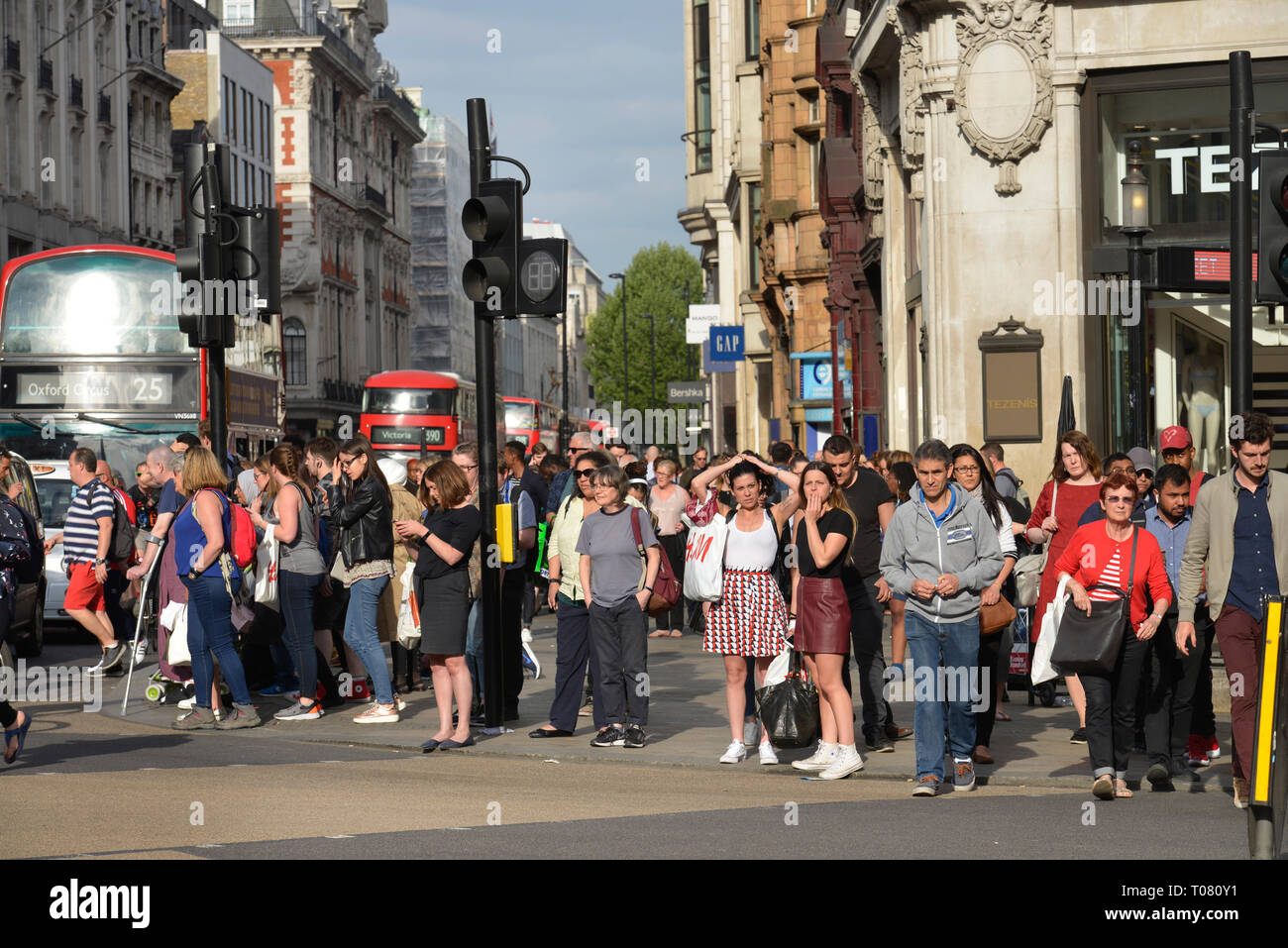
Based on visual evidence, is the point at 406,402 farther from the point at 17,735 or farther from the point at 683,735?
the point at 17,735

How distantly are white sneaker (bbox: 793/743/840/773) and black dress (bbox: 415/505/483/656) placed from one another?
7.72ft

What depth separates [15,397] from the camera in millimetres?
23547

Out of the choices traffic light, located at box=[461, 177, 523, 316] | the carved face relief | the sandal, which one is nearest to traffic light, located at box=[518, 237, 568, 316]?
traffic light, located at box=[461, 177, 523, 316]

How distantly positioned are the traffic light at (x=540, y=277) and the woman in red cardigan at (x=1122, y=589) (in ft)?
12.6

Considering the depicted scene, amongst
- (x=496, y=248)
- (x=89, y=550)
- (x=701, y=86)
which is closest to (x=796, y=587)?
(x=496, y=248)

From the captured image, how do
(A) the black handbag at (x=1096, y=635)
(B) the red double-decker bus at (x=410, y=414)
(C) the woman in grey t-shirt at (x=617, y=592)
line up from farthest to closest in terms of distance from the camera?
(B) the red double-decker bus at (x=410, y=414) → (C) the woman in grey t-shirt at (x=617, y=592) → (A) the black handbag at (x=1096, y=635)

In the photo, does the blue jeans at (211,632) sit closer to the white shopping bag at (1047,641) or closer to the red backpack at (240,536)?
the red backpack at (240,536)

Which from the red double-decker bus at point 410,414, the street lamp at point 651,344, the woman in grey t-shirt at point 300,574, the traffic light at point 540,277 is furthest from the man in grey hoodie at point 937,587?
the street lamp at point 651,344

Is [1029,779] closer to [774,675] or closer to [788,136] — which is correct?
[774,675]

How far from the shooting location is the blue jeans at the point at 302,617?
13.3 m

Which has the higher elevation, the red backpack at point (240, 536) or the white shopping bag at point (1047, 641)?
the red backpack at point (240, 536)

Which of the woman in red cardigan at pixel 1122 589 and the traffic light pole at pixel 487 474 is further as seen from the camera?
the traffic light pole at pixel 487 474

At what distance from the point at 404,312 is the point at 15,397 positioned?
83114mm

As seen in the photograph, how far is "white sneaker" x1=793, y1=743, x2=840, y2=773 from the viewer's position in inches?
426
